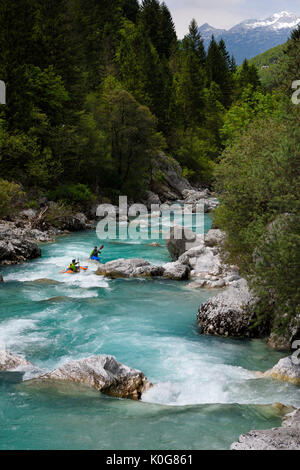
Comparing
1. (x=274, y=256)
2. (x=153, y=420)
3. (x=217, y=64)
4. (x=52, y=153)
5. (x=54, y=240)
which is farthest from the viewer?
(x=217, y=64)

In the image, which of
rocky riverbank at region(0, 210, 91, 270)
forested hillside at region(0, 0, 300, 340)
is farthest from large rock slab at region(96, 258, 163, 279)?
rocky riverbank at region(0, 210, 91, 270)

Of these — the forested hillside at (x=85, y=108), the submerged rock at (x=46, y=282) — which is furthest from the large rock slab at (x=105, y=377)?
the forested hillside at (x=85, y=108)

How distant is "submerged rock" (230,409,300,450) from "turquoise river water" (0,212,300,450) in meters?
0.87

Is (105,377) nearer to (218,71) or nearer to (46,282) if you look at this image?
(46,282)

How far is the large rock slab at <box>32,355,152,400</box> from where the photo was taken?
9148 millimetres

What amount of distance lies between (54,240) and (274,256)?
20.0m

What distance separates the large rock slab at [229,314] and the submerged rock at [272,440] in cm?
594

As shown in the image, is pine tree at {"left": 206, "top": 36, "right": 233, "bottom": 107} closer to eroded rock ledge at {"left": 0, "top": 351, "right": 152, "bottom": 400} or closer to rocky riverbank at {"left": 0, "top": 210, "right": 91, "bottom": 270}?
rocky riverbank at {"left": 0, "top": 210, "right": 91, "bottom": 270}

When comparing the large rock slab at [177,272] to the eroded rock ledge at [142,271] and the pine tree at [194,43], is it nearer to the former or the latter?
the eroded rock ledge at [142,271]

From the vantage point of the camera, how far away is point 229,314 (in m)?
12.8

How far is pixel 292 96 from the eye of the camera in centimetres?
1170

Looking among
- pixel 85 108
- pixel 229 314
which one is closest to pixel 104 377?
pixel 229 314
